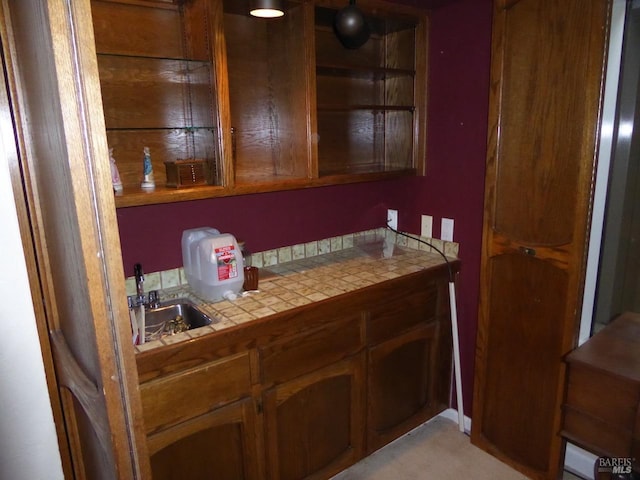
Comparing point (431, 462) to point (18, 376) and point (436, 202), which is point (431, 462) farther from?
point (18, 376)

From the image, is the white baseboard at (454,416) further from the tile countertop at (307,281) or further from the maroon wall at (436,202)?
the tile countertop at (307,281)

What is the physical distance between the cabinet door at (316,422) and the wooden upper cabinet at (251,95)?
867mm

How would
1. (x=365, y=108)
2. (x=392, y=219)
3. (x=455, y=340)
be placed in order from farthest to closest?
1. (x=392, y=219)
2. (x=455, y=340)
3. (x=365, y=108)

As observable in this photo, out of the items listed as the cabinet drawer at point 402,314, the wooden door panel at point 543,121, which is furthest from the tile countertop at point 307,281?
the wooden door panel at point 543,121

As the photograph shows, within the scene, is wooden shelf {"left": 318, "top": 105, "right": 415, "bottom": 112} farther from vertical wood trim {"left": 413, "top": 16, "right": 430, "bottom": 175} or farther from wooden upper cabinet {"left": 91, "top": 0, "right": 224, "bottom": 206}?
wooden upper cabinet {"left": 91, "top": 0, "right": 224, "bottom": 206}

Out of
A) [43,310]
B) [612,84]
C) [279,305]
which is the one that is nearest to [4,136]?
[43,310]

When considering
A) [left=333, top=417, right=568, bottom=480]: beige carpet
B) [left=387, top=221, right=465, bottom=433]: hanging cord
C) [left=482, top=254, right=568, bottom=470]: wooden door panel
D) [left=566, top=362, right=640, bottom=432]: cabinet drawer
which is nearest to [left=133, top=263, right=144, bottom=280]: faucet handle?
[left=333, top=417, right=568, bottom=480]: beige carpet

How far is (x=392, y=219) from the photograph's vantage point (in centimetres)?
277

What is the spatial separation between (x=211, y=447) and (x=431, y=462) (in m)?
1.19

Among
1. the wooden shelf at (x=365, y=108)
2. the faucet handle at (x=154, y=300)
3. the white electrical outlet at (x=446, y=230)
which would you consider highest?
the wooden shelf at (x=365, y=108)

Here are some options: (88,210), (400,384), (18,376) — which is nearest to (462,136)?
(400,384)

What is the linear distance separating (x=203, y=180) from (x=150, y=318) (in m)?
0.63

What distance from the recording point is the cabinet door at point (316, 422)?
1808mm

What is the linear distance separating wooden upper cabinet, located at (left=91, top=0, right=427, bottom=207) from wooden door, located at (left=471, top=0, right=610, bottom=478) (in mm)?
580
